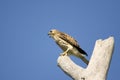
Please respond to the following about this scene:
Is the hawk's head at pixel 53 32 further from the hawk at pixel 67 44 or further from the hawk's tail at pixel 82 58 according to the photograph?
the hawk's tail at pixel 82 58

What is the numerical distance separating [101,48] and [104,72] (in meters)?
0.57

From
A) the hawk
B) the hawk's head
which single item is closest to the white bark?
the hawk

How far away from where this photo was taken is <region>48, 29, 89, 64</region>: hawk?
8.95 metres

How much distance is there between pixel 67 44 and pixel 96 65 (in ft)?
9.34

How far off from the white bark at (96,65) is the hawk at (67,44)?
4.57 feet

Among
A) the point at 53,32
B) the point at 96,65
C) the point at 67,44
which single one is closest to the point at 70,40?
the point at 67,44

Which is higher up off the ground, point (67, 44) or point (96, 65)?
Answer: point (67, 44)

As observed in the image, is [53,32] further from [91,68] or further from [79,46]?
[91,68]

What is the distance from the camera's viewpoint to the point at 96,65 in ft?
21.9

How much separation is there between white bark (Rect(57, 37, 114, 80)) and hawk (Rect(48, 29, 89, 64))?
139 cm

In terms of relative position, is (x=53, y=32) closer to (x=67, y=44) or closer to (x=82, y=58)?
(x=67, y=44)

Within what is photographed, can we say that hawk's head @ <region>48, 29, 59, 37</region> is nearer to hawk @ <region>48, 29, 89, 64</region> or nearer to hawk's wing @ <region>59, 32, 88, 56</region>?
hawk @ <region>48, 29, 89, 64</region>

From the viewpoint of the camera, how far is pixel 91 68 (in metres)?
6.70

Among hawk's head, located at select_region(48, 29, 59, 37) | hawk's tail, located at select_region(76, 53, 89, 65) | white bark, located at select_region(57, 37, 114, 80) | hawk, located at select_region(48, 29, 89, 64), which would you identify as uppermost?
hawk's head, located at select_region(48, 29, 59, 37)
